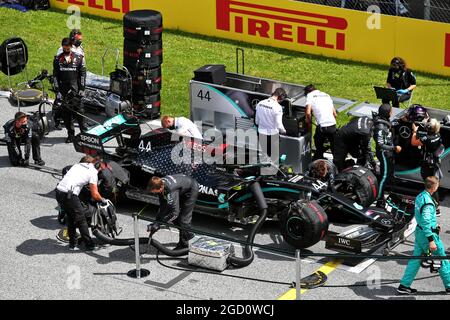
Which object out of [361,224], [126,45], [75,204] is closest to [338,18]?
[126,45]

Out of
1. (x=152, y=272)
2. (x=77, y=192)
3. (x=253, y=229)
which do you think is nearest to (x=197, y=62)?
(x=77, y=192)

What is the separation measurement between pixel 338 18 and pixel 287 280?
36.3 ft

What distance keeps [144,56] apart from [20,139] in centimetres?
367

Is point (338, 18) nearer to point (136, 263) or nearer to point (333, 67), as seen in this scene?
point (333, 67)

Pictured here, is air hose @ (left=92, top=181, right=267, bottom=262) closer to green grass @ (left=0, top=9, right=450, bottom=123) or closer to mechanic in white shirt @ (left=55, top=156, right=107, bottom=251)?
mechanic in white shirt @ (left=55, top=156, right=107, bottom=251)

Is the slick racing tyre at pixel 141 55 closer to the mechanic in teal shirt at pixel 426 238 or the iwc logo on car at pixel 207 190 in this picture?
the iwc logo on car at pixel 207 190

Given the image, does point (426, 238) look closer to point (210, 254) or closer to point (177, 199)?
point (210, 254)

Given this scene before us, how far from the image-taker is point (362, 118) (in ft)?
54.9

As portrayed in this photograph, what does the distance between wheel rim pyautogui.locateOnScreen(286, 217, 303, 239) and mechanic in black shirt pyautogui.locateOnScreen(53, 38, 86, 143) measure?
6.33 metres

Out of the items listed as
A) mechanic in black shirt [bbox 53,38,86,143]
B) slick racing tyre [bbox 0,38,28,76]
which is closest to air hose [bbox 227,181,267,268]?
mechanic in black shirt [bbox 53,38,86,143]

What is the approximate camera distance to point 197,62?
24188 mm

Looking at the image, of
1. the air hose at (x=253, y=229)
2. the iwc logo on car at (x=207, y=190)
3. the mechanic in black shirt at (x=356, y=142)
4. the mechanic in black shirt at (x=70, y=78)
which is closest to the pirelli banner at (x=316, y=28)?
the mechanic in black shirt at (x=356, y=142)

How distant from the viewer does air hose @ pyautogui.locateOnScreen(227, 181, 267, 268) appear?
14.1 meters

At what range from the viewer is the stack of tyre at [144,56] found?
20125mm
